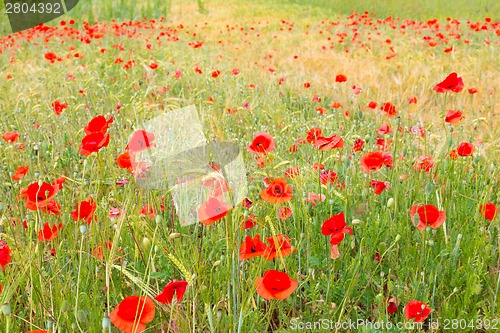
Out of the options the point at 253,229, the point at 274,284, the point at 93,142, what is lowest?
the point at 253,229

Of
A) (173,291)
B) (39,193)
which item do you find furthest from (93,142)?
(173,291)

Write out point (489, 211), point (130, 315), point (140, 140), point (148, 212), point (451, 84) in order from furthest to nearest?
point (451, 84) → point (148, 212) → point (489, 211) → point (140, 140) → point (130, 315)

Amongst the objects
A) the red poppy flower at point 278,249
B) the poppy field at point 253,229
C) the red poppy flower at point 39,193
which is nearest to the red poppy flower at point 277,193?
the poppy field at point 253,229

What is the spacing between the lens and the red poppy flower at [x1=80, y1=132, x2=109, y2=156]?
1.43 metres

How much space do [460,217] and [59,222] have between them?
60.2 inches

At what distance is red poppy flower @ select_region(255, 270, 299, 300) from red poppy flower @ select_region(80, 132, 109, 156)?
604mm

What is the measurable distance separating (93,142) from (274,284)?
2.17 ft

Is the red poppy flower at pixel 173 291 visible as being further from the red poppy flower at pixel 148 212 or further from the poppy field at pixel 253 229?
the red poppy flower at pixel 148 212

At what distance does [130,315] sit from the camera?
44.6 inches

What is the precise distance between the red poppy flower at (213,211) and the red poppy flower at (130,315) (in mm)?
259

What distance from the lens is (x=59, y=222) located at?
76.9 inches

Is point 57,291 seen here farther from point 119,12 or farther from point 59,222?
point 119,12

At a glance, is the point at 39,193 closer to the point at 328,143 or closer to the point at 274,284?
the point at 274,284

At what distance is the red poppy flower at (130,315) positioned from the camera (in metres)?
1.10
